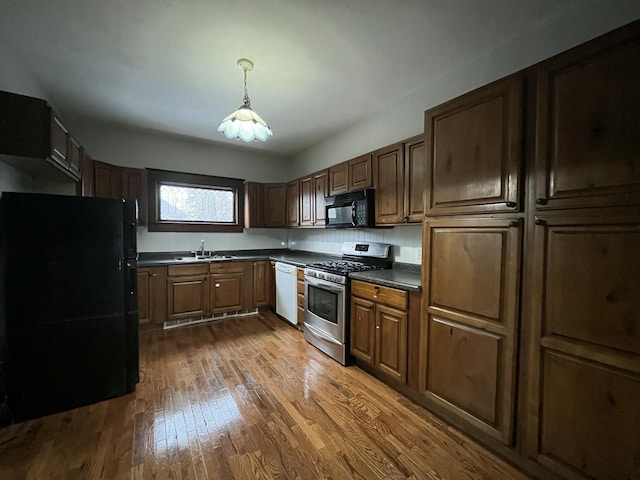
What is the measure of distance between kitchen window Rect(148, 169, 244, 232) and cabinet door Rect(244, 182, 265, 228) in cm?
22

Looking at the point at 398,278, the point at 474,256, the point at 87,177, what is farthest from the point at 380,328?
the point at 87,177

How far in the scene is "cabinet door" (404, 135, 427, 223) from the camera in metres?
2.34

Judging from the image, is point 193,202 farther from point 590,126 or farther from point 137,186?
point 590,126

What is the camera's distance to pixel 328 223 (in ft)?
11.4

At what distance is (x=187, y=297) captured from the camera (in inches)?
146

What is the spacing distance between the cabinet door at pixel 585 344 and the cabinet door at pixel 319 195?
2528mm

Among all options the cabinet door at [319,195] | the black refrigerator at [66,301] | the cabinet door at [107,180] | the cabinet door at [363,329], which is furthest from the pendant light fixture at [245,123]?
the cabinet door at [107,180]

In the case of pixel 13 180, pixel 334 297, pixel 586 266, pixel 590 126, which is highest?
pixel 590 126

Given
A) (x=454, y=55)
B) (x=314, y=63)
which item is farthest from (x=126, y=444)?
(x=454, y=55)

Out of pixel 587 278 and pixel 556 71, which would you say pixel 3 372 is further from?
pixel 556 71

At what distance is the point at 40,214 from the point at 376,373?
2924 mm

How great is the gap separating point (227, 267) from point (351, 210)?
2.12 m

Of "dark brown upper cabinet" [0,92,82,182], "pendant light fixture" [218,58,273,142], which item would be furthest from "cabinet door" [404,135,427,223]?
"dark brown upper cabinet" [0,92,82,182]

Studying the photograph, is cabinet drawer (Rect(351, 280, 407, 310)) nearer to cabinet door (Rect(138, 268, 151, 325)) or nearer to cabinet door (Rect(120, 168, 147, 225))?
cabinet door (Rect(138, 268, 151, 325))
